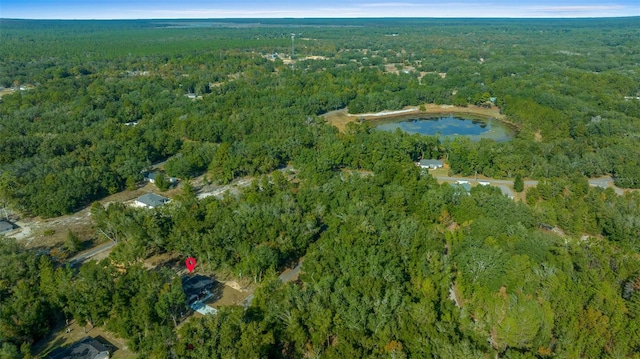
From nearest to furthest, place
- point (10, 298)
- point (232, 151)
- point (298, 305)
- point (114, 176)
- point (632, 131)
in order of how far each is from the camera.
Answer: point (298, 305), point (10, 298), point (114, 176), point (232, 151), point (632, 131)

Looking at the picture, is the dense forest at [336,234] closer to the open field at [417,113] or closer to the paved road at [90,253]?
the paved road at [90,253]

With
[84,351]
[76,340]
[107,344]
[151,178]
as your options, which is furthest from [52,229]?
[84,351]

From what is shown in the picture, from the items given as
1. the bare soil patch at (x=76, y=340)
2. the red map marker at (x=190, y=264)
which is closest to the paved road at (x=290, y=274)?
the red map marker at (x=190, y=264)

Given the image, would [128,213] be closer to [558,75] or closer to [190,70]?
[190,70]

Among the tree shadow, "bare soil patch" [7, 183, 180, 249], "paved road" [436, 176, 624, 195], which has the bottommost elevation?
"paved road" [436, 176, 624, 195]

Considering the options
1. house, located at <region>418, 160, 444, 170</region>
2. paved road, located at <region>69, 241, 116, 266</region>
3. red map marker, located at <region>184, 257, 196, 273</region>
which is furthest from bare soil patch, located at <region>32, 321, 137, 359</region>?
house, located at <region>418, 160, 444, 170</region>

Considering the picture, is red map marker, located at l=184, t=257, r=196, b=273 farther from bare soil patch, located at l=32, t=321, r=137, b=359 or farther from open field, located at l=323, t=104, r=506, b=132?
open field, located at l=323, t=104, r=506, b=132

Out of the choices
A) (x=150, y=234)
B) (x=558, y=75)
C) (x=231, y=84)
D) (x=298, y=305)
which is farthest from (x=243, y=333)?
(x=558, y=75)
